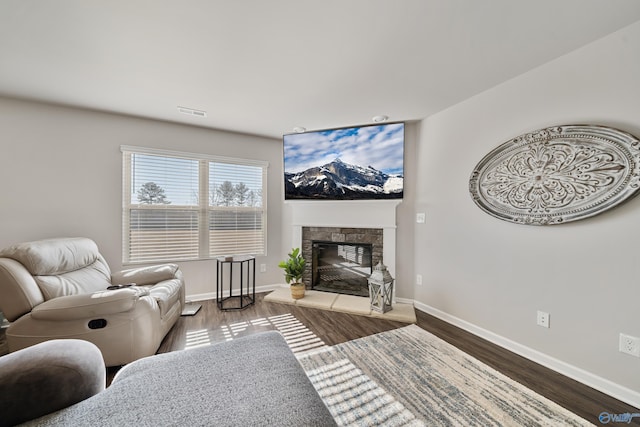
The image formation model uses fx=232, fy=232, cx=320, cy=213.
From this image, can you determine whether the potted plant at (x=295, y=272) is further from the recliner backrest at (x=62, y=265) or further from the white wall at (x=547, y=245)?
the recliner backrest at (x=62, y=265)

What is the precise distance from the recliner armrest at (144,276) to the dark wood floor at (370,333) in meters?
0.52

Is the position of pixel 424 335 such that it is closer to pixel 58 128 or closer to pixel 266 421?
pixel 266 421

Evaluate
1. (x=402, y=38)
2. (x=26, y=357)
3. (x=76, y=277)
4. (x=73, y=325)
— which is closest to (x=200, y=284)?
(x=76, y=277)

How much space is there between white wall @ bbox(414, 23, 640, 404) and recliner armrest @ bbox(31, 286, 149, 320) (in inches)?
117

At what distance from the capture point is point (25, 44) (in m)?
1.64

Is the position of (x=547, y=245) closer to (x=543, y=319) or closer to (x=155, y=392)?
(x=543, y=319)

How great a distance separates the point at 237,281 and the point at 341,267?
Result: 1.53 meters

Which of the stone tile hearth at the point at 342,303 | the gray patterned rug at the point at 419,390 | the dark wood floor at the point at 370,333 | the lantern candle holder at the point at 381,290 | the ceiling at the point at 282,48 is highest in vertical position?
the ceiling at the point at 282,48

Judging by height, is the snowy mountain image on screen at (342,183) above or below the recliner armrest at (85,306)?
above

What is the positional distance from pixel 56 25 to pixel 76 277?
1.89 metres

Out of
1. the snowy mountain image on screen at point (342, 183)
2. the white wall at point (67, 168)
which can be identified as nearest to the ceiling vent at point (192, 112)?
the white wall at point (67, 168)

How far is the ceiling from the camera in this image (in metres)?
1.38

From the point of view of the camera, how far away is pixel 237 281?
132 inches

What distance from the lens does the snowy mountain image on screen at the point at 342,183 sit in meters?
2.99
